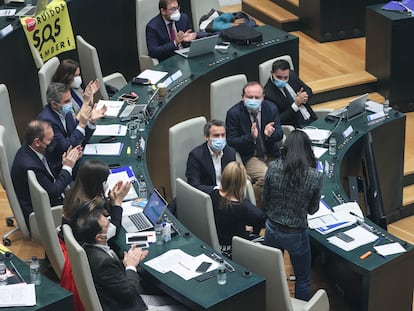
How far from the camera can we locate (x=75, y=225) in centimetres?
550

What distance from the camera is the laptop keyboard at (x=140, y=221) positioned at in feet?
19.5

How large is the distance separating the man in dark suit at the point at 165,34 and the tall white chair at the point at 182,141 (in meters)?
1.89

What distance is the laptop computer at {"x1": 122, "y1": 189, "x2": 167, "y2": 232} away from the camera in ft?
19.5

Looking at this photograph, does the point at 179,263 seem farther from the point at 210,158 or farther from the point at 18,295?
the point at 210,158

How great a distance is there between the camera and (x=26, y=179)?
6.50 meters

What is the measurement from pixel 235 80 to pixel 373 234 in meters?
2.39

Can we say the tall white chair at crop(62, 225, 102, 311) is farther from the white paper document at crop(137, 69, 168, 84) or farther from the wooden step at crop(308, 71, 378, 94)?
the wooden step at crop(308, 71, 378, 94)

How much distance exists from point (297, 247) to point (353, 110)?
7.61 ft

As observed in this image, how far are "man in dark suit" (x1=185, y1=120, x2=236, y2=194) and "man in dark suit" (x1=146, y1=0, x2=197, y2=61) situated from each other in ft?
7.30

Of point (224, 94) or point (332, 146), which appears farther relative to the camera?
point (224, 94)

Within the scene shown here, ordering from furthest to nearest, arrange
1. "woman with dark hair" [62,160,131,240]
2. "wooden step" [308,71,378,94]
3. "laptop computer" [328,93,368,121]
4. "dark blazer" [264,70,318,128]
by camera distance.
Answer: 1. "wooden step" [308,71,378,94]
2. "dark blazer" [264,70,318,128]
3. "laptop computer" [328,93,368,121]
4. "woman with dark hair" [62,160,131,240]

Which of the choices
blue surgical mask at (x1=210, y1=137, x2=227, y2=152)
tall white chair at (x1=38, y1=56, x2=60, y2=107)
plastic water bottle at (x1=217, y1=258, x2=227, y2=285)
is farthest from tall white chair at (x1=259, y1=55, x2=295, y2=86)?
plastic water bottle at (x1=217, y1=258, x2=227, y2=285)

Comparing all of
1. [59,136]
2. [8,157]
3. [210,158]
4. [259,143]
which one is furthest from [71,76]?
[259,143]

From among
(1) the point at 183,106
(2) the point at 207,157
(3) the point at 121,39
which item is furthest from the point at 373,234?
(3) the point at 121,39
